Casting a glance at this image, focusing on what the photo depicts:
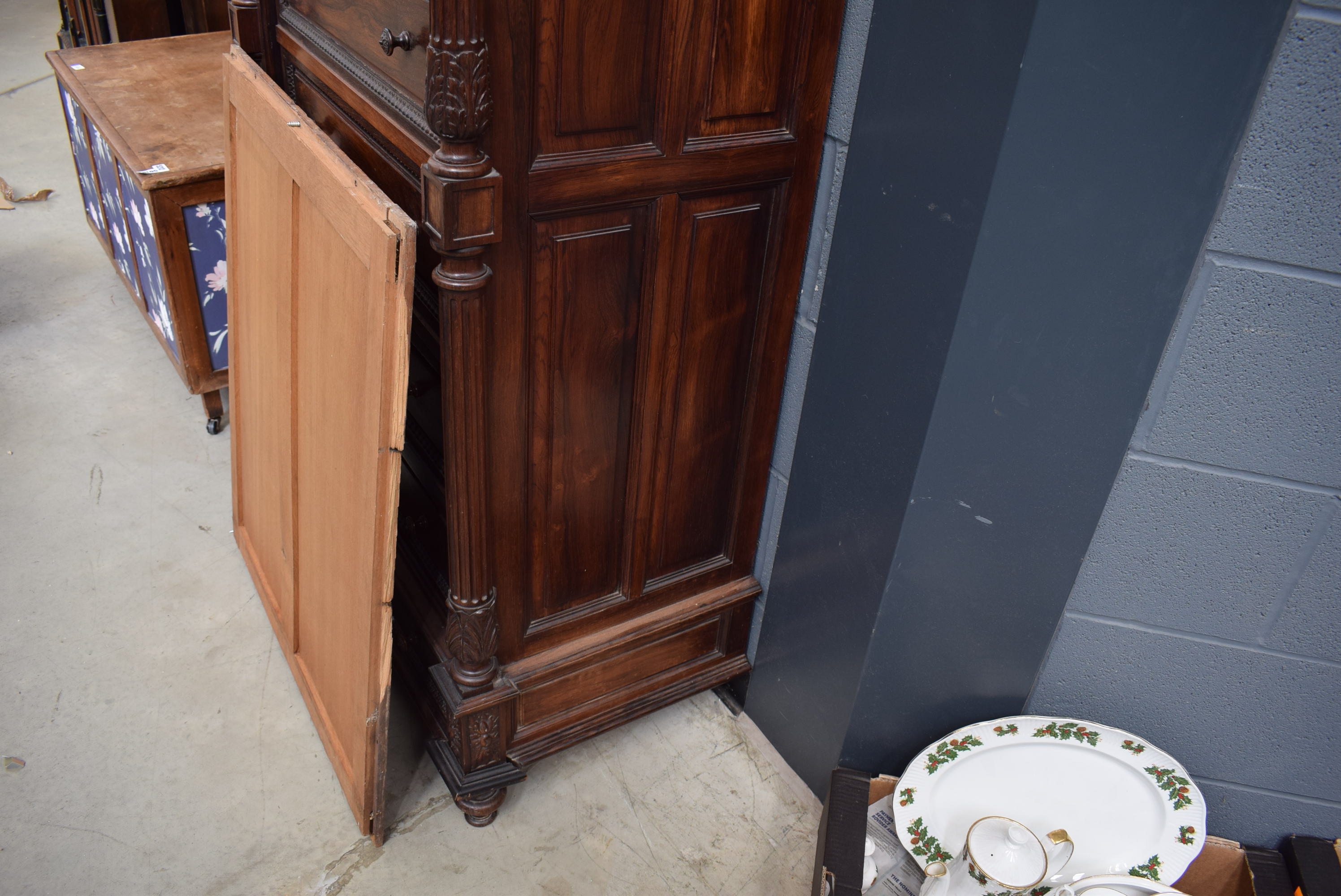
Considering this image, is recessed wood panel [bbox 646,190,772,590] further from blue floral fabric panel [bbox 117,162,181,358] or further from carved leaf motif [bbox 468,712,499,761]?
blue floral fabric panel [bbox 117,162,181,358]

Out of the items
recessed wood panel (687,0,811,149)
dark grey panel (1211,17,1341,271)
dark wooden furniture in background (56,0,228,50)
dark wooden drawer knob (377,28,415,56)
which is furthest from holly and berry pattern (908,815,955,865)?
dark wooden furniture in background (56,0,228,50)

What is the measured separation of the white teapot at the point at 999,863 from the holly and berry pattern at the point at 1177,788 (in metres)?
0.18

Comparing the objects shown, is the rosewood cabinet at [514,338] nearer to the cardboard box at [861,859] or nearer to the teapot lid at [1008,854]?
the cardboard box at [861,859]

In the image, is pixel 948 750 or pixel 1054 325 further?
pixel 948 750

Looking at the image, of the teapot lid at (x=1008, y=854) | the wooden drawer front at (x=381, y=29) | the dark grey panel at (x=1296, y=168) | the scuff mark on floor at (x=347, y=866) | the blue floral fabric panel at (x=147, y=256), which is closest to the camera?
the dark grey panel at (x=1296, y=168)

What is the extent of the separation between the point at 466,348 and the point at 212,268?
4.93 ft

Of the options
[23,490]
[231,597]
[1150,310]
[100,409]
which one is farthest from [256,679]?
[1150,310]

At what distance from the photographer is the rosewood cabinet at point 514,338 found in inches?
49.6

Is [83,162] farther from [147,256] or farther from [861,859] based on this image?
[861,859]

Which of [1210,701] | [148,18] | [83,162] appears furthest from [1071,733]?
[148,18]

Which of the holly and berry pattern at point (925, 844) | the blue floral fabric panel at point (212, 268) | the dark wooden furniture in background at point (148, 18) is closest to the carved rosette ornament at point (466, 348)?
the holly and berry pattern at point (925, 844)

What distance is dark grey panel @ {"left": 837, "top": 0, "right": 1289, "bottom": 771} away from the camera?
1090 millimetres

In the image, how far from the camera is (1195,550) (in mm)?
1428

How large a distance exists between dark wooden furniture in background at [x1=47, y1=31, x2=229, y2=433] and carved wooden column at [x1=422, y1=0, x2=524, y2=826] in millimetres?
1272
